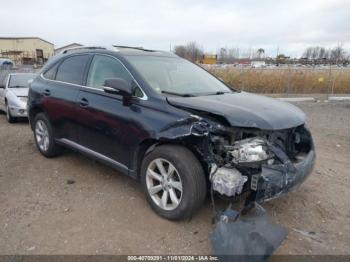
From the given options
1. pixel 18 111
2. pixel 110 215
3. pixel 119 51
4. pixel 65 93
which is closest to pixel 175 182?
pixel 110 215

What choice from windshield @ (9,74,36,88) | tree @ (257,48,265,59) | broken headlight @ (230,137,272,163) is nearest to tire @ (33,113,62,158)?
broken headlight @ (230,137,272,163)

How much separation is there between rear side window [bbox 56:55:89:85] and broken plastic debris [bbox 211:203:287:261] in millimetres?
2919

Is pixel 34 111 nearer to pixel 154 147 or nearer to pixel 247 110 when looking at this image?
pixel 154 147

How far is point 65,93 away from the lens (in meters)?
4.71

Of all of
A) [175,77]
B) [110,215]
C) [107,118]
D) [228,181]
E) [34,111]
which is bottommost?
[110,215]

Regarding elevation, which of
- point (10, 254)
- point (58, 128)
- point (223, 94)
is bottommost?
point (10, 254)

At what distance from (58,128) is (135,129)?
1.92m

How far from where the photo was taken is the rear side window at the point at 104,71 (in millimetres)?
3976

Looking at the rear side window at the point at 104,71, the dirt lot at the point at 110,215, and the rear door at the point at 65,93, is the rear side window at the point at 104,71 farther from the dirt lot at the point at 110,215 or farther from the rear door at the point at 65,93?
the dirt lot at the point at 110,215

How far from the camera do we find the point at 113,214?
11.9 ft

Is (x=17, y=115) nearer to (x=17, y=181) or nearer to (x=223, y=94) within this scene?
(x=17, y=181)

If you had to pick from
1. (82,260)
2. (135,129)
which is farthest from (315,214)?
(82,260)

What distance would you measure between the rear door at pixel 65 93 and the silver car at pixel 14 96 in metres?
Answer: 3.92

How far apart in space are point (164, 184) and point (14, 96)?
7037mm
